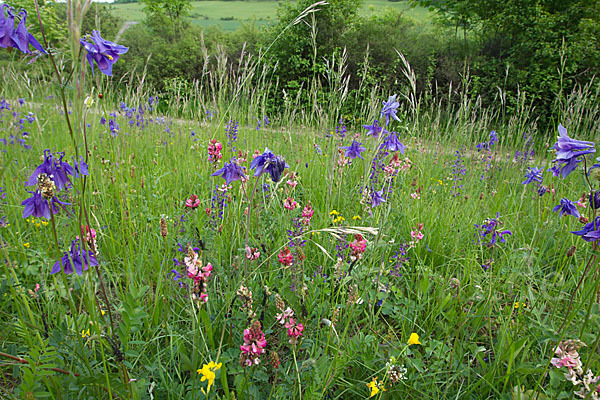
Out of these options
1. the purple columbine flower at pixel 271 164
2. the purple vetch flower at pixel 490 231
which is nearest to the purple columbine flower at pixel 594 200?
the purple vetch flower at pixel 490 231

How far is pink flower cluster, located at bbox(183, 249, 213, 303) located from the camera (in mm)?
964

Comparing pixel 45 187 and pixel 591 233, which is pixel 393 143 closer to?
pixel 591 233

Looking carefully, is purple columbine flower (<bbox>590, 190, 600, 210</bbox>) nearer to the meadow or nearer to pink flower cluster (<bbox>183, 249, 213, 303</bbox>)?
the meadow

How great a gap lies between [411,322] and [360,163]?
206 centimetres

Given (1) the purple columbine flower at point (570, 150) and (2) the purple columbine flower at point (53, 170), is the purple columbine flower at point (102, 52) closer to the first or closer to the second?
(2) the purple columbine flower at point (53, 170)

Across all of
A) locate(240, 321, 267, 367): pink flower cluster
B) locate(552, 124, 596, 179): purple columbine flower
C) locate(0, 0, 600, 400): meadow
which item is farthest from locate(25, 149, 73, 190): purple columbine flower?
locate(552, 124, 596, 179): purple columbine flower

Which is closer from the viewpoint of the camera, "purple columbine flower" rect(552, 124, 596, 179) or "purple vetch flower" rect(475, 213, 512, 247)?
"purple columbine flower" rect(552, 124, 596, 179)

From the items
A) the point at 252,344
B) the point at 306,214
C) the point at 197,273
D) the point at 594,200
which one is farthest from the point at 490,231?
the point at 197,273

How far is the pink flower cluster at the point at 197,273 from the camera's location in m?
0.96

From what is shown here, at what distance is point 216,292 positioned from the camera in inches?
63.9

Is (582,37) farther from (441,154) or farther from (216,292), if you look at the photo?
(216,292)

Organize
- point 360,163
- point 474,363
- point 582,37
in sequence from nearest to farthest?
point 474,363 → point 360,163 → point 582,37

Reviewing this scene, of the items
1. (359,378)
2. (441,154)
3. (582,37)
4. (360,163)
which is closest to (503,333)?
(359,378)

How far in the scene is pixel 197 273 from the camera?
38.7 inches
